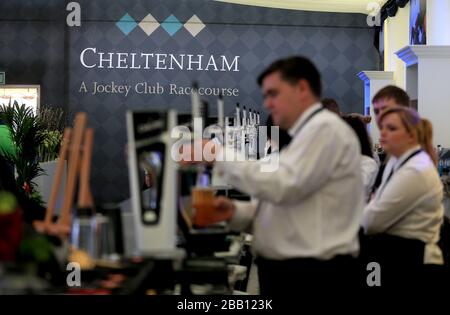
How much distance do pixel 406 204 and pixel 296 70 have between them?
107cm

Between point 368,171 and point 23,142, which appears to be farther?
point 23,142

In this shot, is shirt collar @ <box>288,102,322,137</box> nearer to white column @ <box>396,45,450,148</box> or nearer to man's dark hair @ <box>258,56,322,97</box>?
man's dark hair @ <box>258,56,322,97</box>

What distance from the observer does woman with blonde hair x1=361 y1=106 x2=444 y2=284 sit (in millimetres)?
2973

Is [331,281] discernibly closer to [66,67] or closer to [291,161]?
[291,161]

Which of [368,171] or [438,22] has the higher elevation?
[438,22]

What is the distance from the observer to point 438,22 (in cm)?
790

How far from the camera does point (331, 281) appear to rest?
2.29m

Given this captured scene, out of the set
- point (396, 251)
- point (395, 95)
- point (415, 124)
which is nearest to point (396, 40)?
point (395, 95)

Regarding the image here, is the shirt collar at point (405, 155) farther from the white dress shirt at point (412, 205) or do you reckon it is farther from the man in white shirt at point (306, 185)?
the man in white shirt at point (306, 185)

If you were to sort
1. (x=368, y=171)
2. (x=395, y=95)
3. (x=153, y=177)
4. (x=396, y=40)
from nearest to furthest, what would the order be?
(x=153, y=177)
(x=395, y=95)
(x=368, y=171)
(x=396, y=40)

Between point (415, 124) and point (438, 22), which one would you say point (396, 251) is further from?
point (438, 22)

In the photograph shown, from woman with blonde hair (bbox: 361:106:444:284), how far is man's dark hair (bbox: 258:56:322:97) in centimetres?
91

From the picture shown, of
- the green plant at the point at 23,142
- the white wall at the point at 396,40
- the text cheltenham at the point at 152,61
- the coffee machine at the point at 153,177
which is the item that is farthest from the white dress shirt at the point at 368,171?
the text cheltenham at the point at 152,61
